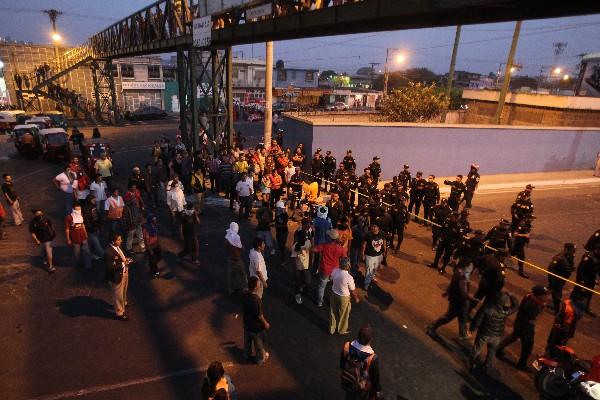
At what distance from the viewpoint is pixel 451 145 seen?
19078 millimetres

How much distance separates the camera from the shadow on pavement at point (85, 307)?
7.14 metres

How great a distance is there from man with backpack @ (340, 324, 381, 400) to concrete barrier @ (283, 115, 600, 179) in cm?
1302

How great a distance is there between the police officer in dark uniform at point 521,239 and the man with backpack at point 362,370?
693 cm

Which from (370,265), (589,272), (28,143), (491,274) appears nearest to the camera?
(491,274)

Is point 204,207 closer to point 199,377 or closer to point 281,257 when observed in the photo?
point 281,257

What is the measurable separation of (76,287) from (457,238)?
8995 mm

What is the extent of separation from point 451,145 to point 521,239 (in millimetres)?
10811

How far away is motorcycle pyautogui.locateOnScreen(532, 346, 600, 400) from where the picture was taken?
5016mm

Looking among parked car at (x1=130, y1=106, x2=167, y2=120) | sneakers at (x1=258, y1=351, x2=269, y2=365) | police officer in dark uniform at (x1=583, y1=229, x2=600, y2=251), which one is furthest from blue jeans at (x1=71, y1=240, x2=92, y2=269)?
parked car at (x1=130, y1=106, x2=167, y2=120)

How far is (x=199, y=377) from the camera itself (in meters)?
5.71

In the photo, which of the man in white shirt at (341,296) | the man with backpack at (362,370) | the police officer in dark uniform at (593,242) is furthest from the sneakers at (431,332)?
the police officer in dark uniform at (593,242)

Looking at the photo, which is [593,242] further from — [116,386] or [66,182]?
[66,182]

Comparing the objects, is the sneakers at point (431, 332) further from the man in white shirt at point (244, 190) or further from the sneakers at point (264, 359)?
the man in white shirt at point (244, 190)

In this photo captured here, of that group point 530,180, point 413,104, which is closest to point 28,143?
point 413,104
